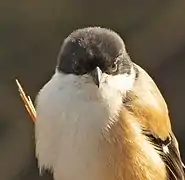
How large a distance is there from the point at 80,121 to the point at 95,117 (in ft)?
0.15

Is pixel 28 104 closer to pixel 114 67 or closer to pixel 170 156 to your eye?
pixel 114 67

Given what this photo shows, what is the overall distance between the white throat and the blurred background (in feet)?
5.02

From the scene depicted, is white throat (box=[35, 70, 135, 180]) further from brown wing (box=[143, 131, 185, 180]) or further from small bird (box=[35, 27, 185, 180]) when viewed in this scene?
brown wing (box=[143, 131, 185, 180])

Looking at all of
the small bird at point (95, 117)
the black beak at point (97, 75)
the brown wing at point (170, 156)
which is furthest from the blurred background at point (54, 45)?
the black beak at point (97, 75)

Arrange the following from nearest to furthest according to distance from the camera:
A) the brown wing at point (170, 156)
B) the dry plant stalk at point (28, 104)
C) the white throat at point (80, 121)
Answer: the dry plant stalk at point (28, 104) < the white throat at point (80, 121) < the brown wing at point (170, 156)

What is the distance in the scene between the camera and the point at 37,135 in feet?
8.43

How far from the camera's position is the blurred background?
405cm

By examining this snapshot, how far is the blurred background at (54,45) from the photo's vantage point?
405cm

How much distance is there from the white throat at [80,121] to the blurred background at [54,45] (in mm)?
1530

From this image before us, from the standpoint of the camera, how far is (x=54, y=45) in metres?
4.06

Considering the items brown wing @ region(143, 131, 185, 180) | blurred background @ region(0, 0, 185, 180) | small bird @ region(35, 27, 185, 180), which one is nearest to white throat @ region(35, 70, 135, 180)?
small bird @ region(35, 27, 185, 180)

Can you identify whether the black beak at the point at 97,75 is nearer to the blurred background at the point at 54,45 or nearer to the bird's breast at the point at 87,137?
the bird's breast at the point at 87,137

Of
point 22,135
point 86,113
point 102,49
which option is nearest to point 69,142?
point 86,113

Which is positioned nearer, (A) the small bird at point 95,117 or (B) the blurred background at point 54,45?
(A) the small bird at point 95,117
